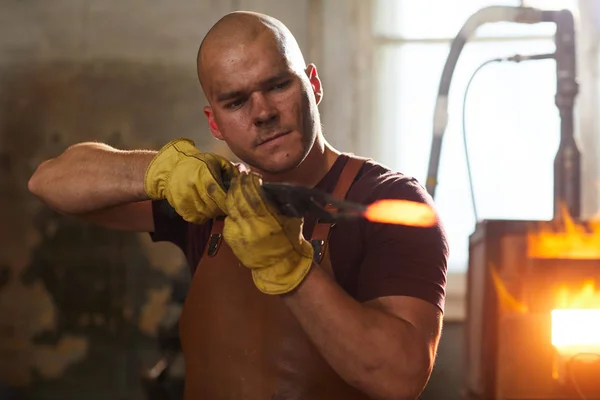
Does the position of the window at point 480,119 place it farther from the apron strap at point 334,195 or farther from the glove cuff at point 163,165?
the glove cuff at point 163,165

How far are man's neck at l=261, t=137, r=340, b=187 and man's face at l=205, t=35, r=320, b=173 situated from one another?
77 millimetres

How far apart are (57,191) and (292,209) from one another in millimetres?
795

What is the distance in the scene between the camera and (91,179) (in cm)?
169

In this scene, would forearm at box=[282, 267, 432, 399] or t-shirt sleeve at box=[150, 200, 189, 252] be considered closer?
forearm at box=[282, 267, 432, 399]

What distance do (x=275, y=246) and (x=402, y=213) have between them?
34cm

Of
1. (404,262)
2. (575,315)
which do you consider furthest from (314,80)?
(575,315)

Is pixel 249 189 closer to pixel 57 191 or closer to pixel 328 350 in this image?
pixel 328 350

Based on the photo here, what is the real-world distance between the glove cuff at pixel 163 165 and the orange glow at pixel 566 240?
87 cm

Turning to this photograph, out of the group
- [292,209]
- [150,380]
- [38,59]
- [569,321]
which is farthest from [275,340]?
[38,59]

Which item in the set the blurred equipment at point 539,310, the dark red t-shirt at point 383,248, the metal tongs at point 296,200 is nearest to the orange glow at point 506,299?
the blurred equipment at point 539,310

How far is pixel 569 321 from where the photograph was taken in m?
1.73

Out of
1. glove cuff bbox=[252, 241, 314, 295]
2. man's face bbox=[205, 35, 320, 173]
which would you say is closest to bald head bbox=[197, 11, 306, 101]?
man's face bbox=[205, 35, 320, 173]

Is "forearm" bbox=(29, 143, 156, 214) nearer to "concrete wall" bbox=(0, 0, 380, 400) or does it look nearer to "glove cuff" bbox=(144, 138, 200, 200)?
"glove cuff" bbox=(144, 138, 200, 200)

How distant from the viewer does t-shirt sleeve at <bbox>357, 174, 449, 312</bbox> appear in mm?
1344
